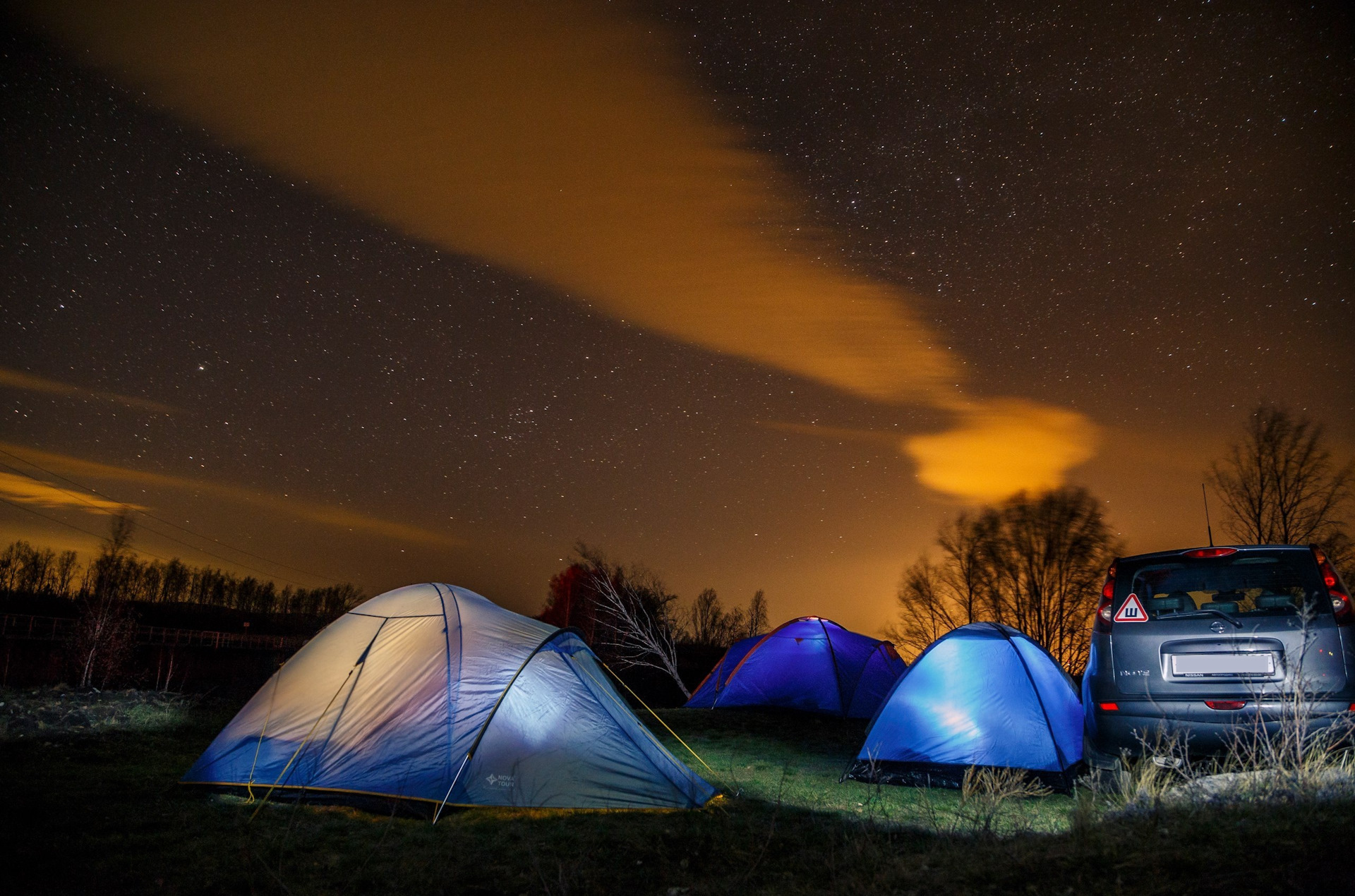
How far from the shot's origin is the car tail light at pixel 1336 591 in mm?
5434

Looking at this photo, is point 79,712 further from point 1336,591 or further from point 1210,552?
point 1336,591

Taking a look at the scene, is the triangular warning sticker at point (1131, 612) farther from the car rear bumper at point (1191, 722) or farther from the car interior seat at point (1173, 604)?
the car rear bumper at point (1191, 722)

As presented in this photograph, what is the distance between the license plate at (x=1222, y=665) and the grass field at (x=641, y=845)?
156 cm

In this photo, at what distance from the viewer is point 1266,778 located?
4.23 metres

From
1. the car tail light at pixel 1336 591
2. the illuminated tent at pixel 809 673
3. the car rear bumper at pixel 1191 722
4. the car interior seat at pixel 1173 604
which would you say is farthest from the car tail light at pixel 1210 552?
the illuminated tent at pixel 809 673

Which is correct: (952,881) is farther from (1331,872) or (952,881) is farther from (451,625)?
(451,625)

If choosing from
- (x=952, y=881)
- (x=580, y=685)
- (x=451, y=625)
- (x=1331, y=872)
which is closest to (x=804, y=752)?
(x=580, y=685)

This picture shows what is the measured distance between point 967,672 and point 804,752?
339cm

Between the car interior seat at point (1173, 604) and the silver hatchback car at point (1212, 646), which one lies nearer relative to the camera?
the silver hatchback car at point (1212, 646)

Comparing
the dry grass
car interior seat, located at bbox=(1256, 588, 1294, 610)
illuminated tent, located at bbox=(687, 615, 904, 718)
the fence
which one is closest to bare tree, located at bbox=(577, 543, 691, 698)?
illuminated tent, located at bbox=(687, 615, 904, 718)

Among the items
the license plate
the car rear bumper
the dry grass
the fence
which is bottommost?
the fence

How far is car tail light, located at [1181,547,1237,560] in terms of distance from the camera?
5859 mm

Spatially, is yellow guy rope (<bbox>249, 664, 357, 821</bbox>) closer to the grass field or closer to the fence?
the grass field

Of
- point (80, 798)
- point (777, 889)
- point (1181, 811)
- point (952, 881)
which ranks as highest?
point (1181, 811)
